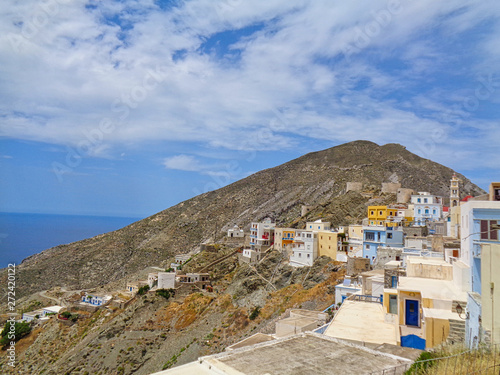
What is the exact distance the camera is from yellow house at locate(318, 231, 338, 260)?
36.4m

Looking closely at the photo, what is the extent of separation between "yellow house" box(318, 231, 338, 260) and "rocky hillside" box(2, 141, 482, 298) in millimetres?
12056

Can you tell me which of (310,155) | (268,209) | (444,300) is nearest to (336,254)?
(444,300)

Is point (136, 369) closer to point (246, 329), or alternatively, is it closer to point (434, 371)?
point (246, 329)

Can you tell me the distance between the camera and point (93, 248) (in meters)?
82.8

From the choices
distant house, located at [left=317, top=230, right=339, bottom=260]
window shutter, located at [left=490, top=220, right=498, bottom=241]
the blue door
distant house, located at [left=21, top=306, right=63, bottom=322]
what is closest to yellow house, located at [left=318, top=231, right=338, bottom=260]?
distant house, located at [left=317, top=230, right=339, bottom=260]

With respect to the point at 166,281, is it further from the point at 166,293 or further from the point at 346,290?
the point at 346,290

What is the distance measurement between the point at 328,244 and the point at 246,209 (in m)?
58.5

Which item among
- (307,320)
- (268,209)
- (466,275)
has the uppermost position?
(268,209)

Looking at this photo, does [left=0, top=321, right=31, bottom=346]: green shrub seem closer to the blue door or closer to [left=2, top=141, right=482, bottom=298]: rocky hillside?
[left=2, top=141, right=482, bottom=298]: rocky hillside

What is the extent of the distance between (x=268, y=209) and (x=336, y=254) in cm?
5042

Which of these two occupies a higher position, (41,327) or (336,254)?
(336,254)

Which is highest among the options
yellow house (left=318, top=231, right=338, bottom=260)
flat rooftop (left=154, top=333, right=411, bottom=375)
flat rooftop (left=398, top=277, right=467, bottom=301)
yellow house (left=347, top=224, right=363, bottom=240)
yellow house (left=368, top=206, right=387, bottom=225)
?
yellow house (left=368, top=206, right=387, bottom=225)

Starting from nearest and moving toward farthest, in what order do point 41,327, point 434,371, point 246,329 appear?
point 434,371
point 246,329
point 41,327

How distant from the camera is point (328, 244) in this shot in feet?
121
